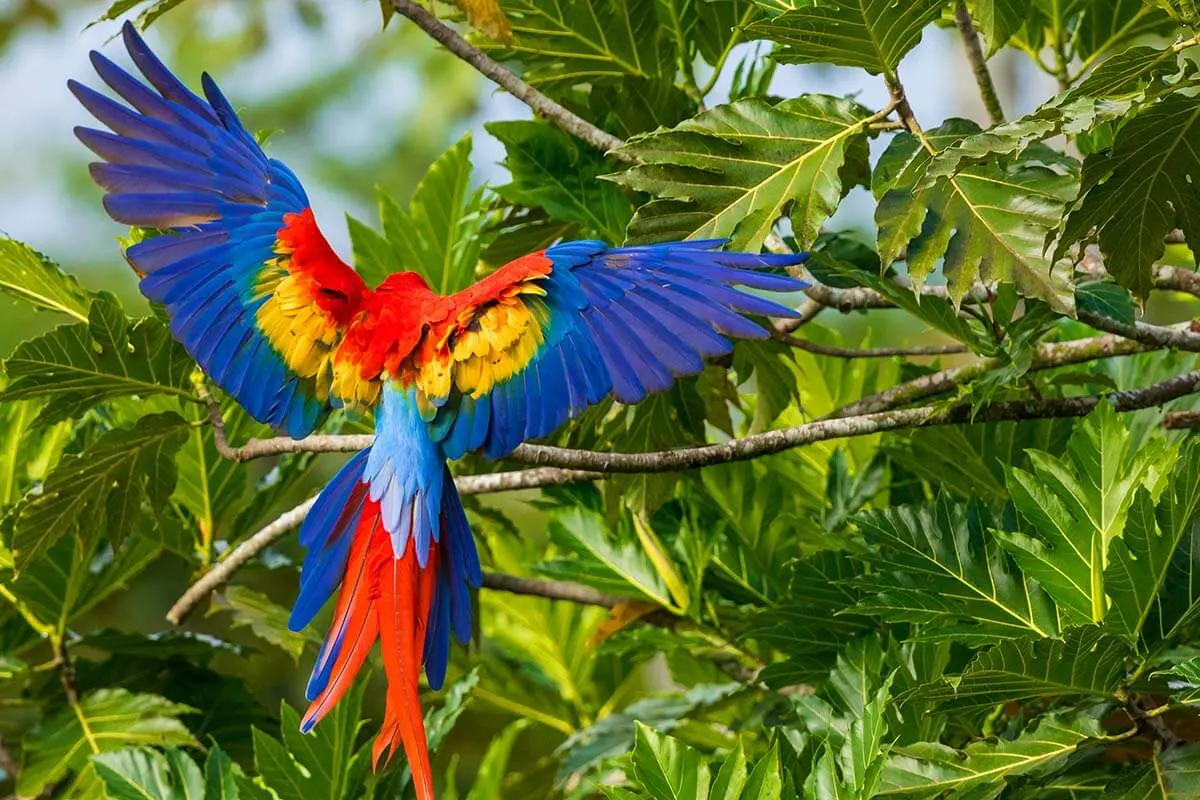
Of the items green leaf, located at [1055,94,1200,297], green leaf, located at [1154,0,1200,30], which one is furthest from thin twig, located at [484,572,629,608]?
green leaf, located at [1154,0,1200,30]

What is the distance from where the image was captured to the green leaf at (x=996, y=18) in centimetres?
121

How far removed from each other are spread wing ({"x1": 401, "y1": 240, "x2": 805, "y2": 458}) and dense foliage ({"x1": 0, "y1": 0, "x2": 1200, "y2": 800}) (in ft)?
0.24

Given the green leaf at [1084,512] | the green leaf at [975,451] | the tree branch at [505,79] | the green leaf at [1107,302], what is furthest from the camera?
the green leaf at [975,451]

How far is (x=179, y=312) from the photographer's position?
1.28 m

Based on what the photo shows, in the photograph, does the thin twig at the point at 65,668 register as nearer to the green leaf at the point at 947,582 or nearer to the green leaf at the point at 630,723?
the green leaf at the point at 630,723

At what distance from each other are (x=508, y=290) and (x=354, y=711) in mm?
572

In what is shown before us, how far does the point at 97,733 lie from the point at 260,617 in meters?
0.25

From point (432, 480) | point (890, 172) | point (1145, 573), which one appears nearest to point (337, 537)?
point (432, 480)

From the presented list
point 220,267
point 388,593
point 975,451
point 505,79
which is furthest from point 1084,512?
point 220,267

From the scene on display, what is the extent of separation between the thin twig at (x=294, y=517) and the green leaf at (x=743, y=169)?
0.31m

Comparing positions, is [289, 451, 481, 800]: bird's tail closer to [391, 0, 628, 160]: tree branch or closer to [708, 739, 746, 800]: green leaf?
[708, 739, 746, 800]: green leaf

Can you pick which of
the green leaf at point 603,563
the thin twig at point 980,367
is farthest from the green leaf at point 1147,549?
the green leaf at point 603,563

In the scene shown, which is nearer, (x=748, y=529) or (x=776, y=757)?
(x=776, y=757)

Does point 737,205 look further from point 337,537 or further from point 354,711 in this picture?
point 354,711
